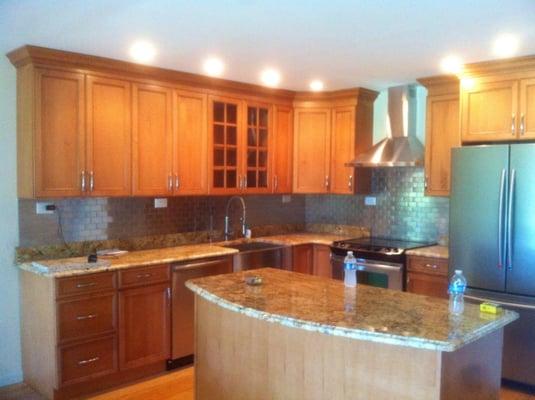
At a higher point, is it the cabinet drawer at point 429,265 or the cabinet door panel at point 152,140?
the cabinet door panel at point 152,140

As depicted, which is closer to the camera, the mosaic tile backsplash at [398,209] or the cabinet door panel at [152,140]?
the cabinet door panel at [152,140]

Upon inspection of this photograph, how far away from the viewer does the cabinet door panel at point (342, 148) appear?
5.31m

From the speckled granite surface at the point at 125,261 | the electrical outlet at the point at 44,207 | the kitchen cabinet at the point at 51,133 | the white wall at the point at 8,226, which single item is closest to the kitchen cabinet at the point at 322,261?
the speckled granite surface at the point at 125,261

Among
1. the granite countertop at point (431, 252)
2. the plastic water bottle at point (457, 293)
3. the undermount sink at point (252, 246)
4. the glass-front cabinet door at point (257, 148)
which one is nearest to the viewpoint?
the plastic water bottle at point (457, 293)

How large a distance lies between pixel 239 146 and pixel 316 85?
0.99 meters

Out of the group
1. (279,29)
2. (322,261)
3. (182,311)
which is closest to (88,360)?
(182,311)

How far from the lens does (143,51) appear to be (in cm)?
367

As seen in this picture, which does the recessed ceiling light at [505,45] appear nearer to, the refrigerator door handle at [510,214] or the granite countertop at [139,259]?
the refrigerator door handle at [510,214]

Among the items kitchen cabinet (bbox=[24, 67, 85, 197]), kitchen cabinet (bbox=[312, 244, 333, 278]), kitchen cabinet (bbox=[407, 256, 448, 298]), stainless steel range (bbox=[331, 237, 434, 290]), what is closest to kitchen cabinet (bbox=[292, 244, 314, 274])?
kitchen cabinet (bbox=[312, 244, 333, 278])

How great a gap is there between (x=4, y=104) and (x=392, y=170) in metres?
3.67

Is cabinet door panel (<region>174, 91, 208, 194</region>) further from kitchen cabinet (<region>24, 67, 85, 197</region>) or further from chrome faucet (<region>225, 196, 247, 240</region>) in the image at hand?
kitchen cabinet (<region>24, 67, 85, 197</region>)

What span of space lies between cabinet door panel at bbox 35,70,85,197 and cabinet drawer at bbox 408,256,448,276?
2.88 metres

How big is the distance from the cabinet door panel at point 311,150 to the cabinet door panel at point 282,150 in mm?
71

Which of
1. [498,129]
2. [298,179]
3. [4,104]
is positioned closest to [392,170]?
[298,179]
